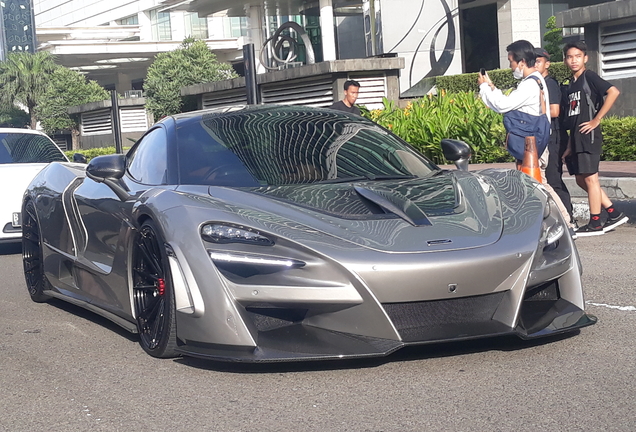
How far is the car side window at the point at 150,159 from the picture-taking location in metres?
5.15

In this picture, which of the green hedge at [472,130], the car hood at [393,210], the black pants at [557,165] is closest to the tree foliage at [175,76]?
the green hedge at [472,130]

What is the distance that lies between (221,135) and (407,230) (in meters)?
1.65

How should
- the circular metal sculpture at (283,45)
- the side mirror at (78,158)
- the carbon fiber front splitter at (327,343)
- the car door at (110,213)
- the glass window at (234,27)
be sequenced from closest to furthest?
the carbon fiber front splitter at (327,343)
the car door at (110,213)
the side mirror at (78,158)
the circular metal sculpture at (283,45)
the glass window at (234,27)

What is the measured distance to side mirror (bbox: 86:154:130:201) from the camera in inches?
203

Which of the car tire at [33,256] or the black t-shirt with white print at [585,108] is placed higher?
the black t-shirt with white print at [585,108]

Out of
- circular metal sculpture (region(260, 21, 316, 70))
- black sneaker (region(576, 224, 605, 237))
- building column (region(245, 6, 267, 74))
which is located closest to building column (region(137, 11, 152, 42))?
building column (region(245, 6, 267, 74))

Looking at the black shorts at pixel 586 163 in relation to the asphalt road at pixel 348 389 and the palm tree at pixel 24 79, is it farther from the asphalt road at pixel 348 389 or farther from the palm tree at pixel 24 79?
the palm tree at pixel 24 79

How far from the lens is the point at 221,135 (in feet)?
17.4

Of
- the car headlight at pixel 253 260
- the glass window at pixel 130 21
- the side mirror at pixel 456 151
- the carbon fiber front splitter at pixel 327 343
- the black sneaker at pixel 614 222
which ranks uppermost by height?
the glass window at pixel 130 21

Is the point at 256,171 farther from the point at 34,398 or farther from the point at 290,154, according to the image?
the point at 34,398

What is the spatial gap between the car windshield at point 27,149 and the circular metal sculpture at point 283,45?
20724 millimetres

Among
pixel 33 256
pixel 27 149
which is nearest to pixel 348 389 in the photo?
pixel 33 256

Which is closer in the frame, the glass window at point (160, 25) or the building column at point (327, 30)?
the building column at point (327, 30)

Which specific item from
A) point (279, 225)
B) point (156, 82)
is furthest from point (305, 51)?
point (279, 225)
